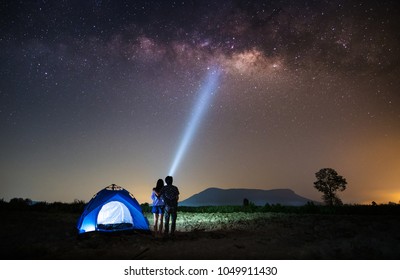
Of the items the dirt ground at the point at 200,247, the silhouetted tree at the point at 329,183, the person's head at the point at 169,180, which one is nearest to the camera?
the dirt ground at the point at 200,247

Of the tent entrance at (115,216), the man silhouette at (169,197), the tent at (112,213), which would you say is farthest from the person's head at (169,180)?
the tent entrance at (115,216)

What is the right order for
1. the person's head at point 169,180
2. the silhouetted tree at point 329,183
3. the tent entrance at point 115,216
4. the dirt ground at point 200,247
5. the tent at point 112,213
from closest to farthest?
the dirt ground at point 200,247 < the person's head at point 169,180 < the tent at point 112,213 < the tent entrance at point 115,216 < the silhouetted tree at point 329,183

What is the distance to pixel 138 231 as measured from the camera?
11109 mm

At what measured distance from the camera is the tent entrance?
11.6m

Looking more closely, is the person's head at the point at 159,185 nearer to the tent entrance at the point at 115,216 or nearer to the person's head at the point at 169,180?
the person's head at the point at 169,180

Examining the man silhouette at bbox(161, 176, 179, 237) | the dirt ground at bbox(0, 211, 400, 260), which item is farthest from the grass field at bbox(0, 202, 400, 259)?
the man silhouette at bbox(161, 176, 179, 237)

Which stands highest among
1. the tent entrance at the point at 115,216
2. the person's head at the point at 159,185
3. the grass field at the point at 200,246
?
the person's head at the point at 159,185

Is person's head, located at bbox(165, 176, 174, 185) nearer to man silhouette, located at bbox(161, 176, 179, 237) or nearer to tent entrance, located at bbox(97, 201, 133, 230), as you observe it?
man silhouette, located at bbox(161, 176, 179, 237)

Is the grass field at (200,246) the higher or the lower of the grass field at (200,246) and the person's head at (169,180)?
the lower

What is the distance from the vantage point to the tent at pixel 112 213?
1073 cm

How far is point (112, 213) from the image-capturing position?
1193 cm
